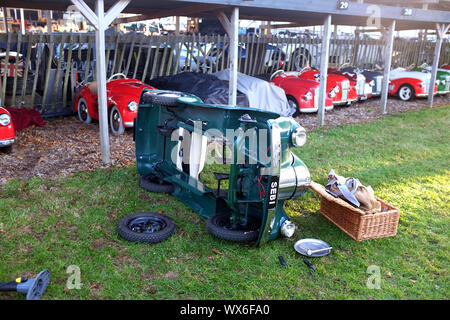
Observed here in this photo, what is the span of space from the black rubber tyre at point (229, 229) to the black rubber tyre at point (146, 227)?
449 mm

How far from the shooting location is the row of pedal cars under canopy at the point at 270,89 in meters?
8.04

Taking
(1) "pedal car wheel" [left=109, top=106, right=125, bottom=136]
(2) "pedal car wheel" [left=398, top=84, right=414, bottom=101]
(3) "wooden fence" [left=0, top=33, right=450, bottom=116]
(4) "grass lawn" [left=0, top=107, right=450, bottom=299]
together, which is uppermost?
(3) "wooden fence" [left=0, top=33, right=450, bottom=116]

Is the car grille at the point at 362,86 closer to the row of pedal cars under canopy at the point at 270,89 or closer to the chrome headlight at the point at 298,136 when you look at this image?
the row of pedal cars under canopy at the point at 270,89

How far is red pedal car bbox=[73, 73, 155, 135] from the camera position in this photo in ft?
25.3

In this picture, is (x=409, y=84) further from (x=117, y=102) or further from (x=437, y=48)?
(x=117, y=102)

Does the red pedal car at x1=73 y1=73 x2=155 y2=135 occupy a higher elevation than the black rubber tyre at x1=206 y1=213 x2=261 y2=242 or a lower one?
higher

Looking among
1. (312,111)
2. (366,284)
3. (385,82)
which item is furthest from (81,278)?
(385,82)

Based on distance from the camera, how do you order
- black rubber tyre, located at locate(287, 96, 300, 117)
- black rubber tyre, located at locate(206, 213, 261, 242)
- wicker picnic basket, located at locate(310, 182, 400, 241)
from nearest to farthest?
black rubber tyre, located at locate(206, 213, 261, 242) < wicker picnic basket, located at locate(310, 182, 400, 241) < black rubber tyre, located at locate(287, 96, 300, 117)

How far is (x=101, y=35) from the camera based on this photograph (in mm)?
5973

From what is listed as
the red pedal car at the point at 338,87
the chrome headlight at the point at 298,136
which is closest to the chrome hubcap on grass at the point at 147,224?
the chrome headlight at the point at 298,136

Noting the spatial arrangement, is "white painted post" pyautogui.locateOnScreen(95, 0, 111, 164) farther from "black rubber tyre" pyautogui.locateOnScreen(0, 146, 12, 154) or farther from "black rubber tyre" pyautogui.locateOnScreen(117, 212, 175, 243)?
"black rubber tyre" pyautogui.locateOnScreen(117, 212, 175, 243)

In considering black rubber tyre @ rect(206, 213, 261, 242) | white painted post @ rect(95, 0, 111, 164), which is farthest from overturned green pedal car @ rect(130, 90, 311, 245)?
white painted post @ rect(95, 0, 111, 164)

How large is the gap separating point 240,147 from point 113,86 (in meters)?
5.25

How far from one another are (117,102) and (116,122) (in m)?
0.43
